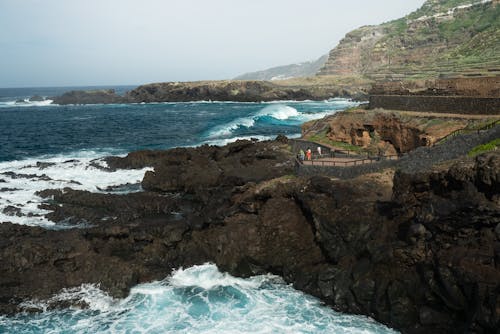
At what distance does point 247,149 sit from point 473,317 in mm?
25885

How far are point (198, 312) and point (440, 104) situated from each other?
2108 centimetres

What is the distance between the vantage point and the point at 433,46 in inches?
3366

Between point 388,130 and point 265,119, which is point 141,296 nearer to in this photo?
point 388,130

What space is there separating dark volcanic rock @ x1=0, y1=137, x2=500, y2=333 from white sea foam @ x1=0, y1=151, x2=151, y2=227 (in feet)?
7.30

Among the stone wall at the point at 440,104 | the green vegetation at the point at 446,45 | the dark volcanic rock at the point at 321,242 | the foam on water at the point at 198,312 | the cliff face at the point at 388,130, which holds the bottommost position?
the foam on water at the point at 198,312

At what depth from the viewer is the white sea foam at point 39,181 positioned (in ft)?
87.1

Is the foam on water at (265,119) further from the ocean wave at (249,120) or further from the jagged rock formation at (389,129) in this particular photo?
the jagged rock formation at (389,129)

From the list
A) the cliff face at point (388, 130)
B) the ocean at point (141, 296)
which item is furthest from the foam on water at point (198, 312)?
the cliff face at point (388, 130)

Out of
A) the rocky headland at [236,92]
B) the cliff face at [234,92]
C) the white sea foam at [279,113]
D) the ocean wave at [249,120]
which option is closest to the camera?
the ocean wave at [249,120]

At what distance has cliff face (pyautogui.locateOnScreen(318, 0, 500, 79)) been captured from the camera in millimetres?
55781

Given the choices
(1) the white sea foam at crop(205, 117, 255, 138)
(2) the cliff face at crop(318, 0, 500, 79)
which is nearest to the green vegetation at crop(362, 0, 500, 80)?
(2) the cliff face at crop(318, 0, 500, 79)

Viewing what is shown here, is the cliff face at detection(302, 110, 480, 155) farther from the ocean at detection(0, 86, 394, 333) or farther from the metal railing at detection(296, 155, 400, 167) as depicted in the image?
the ocean at detection(0, 86, 394, 333)

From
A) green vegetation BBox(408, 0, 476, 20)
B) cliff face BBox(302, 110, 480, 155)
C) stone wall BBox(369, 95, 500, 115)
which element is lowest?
cliff face BBox(302, 110, 480, 155)

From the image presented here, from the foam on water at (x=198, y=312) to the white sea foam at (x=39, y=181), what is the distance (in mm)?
9101
